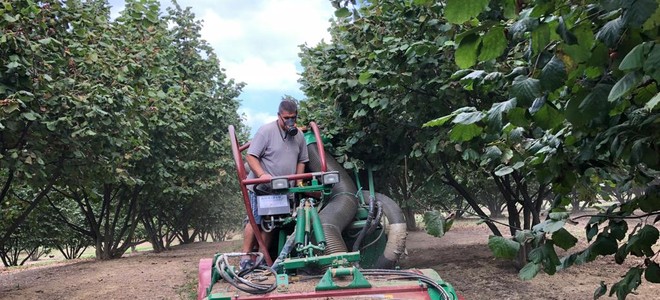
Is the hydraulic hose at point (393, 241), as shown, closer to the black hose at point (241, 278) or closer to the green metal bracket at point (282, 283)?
the black hose at point (241, 278)

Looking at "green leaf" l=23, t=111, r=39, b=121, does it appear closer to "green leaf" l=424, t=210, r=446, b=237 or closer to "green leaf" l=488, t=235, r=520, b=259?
"green leaf" l=424, t=210, r=446, b=237

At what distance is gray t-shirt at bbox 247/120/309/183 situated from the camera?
480 centimetres

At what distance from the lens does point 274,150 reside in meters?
4.80

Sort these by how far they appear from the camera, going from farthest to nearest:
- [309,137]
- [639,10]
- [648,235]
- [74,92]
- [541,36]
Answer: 1. [74,92]
2. [309,137]
3. [648,235]
4. [541,36]
5. [639,10]

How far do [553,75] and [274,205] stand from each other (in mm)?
2883

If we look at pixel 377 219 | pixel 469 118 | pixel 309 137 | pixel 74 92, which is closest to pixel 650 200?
pixel 469 118

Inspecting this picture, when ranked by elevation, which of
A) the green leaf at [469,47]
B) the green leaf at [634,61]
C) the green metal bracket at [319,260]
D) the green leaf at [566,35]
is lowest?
the green metal bracket at [319,260]

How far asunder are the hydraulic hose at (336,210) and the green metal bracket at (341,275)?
894 millimetres

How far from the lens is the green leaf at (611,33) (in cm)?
170

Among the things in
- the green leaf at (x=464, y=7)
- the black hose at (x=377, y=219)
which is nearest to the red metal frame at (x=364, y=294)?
the green leaf at (x=464, y=7)

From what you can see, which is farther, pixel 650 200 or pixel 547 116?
pixel 650 200

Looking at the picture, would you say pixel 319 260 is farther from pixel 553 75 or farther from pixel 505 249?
pixel 553 75

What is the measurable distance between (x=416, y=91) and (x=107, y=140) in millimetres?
4537

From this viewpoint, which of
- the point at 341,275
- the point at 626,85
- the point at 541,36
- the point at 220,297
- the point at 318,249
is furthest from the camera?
the point at 318,249
